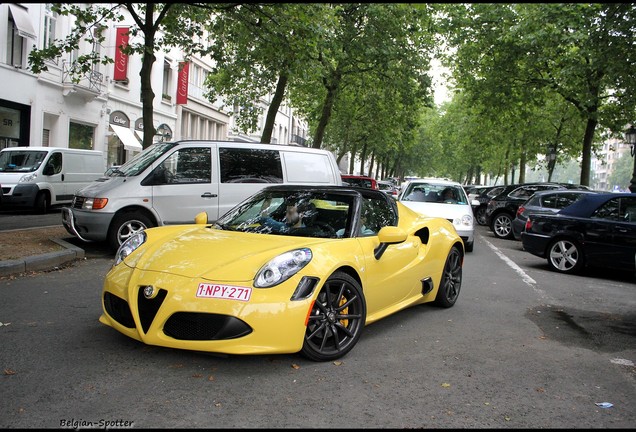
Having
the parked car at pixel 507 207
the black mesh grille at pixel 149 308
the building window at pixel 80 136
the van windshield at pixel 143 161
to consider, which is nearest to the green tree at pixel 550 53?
the parked car at pixel 507 207

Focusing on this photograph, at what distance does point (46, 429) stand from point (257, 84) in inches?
869

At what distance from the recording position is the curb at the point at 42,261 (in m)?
7.15

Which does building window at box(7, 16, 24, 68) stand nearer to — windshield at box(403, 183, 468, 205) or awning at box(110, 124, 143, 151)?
awning at box(110, 124, 143, 151)

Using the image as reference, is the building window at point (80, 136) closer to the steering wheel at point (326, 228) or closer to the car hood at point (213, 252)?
the car hood at point (213, 252)

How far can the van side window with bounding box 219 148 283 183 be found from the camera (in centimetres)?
995

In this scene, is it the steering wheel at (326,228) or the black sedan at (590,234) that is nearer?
the steering wheel at (326,228)

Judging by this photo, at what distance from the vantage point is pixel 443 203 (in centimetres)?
1242

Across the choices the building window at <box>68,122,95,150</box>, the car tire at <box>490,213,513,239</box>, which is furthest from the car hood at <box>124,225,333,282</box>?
the building window at <box>68,122,95,150</box>

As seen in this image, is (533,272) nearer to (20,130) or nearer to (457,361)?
(457,361)

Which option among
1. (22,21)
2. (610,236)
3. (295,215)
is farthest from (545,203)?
(22,21)

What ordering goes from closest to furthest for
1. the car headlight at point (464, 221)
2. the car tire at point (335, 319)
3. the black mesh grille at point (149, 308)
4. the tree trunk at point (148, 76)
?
the black mesh grille at point (149, 308) < the car tire at point (335, 319) < the car headlight at point (464, 221) < the tree trunk at point (148, 76)

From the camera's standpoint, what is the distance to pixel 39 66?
1377 centimetres

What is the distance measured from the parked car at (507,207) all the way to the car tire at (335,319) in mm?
13738

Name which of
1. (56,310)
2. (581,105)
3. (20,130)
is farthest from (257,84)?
(56,310)
